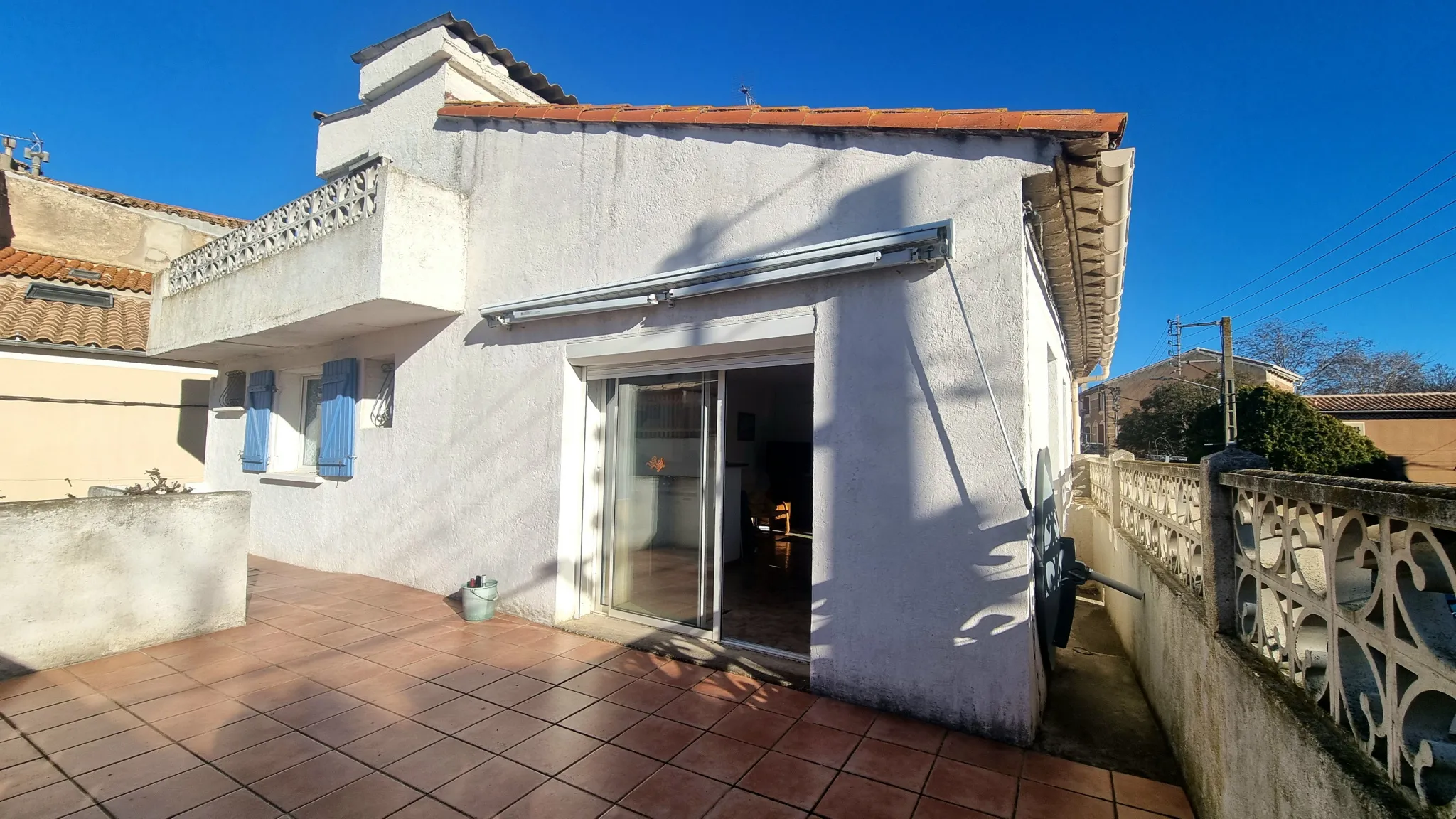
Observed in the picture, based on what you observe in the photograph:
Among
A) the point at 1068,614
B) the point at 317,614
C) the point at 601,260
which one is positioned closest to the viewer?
the point at 1068,614

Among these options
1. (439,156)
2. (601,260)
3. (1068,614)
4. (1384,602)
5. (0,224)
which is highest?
(0,224)

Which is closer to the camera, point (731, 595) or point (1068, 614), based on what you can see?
point (1068, 614)

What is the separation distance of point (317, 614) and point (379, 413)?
2.51 metres

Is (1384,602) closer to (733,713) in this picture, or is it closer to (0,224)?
(733,713)

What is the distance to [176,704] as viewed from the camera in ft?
13.5

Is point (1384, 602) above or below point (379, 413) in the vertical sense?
below

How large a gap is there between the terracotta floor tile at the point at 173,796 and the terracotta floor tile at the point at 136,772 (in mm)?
61

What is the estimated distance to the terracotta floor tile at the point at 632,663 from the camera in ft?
15.5

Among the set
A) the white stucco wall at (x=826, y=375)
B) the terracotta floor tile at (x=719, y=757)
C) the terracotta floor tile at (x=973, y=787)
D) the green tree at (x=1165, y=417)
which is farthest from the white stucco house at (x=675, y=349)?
the green tree at (x=1165, y=417)

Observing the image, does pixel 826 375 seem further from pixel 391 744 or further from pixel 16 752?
pixel 16 752

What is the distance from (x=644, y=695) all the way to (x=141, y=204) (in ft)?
62.1

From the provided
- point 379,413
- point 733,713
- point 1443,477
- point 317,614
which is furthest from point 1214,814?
point 1443,477

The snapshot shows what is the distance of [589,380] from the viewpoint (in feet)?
19.7

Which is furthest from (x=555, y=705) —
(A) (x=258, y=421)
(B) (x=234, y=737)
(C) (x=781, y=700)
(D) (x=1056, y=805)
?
(A) (x=258, y=421)
